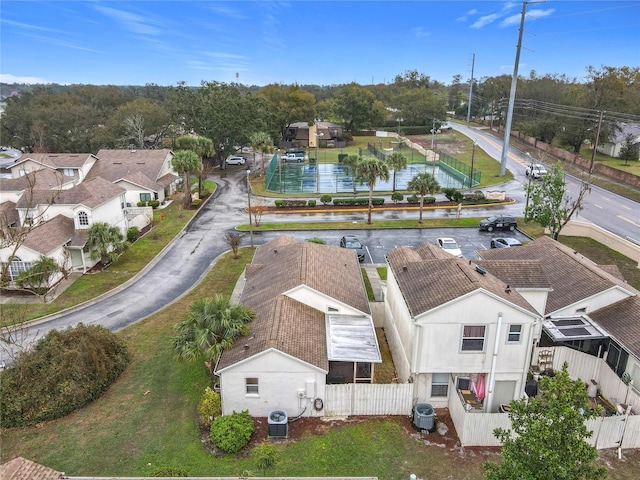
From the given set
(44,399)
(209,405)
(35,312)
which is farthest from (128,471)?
(35,312)

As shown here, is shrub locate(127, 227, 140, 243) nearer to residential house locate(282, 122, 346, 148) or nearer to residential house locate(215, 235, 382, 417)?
residential house locate(215, 235, 382, 417)

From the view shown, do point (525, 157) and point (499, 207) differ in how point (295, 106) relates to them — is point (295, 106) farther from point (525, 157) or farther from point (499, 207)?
point (499, 207)

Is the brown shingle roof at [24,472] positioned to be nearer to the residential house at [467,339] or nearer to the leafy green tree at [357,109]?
the residential house at [467,339]

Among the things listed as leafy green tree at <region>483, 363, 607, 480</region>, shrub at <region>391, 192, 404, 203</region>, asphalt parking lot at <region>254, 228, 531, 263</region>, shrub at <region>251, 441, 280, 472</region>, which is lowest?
shrub at <region>251, 441, 280, 472</region>

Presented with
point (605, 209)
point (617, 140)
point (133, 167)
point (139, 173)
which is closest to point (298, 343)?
point (605, 209)

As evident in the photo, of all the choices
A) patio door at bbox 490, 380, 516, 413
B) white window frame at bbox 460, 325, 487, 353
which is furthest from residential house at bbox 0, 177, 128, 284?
patio door at bbox 490, 380, 516, 413

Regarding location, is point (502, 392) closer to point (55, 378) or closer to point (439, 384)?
point (439, 384)
